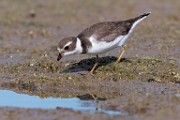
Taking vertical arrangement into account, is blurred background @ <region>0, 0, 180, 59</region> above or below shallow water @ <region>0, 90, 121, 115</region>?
above

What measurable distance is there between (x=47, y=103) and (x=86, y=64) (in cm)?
252

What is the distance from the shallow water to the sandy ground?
0.20m

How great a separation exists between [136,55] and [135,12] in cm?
560

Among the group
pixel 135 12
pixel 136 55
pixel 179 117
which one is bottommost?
pixel 179 117

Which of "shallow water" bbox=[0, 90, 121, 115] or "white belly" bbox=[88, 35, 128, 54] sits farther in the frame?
"white belly" bbox=[88, 35, 128, 54]

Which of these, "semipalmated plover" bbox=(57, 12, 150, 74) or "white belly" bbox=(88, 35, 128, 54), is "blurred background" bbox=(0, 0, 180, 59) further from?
"white belly" bbox=(88, 35, 128, 54)

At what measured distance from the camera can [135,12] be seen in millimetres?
17578

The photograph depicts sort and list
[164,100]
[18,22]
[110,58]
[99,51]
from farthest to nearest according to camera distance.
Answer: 1. [18,22]
2. [110,58]
3. [99,51]
4. [164,100]

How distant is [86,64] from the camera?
448 inches

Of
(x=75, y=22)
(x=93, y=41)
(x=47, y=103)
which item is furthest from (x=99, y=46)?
(x=75, y=22)

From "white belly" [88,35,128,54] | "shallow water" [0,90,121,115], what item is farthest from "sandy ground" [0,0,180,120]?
"white belly" [88,35,128,54]

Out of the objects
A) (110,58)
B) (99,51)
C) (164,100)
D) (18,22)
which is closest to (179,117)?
(164,100)

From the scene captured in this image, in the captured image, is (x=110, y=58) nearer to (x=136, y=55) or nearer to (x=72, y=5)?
(x=136, y=55)

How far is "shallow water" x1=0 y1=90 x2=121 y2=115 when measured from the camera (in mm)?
8547
